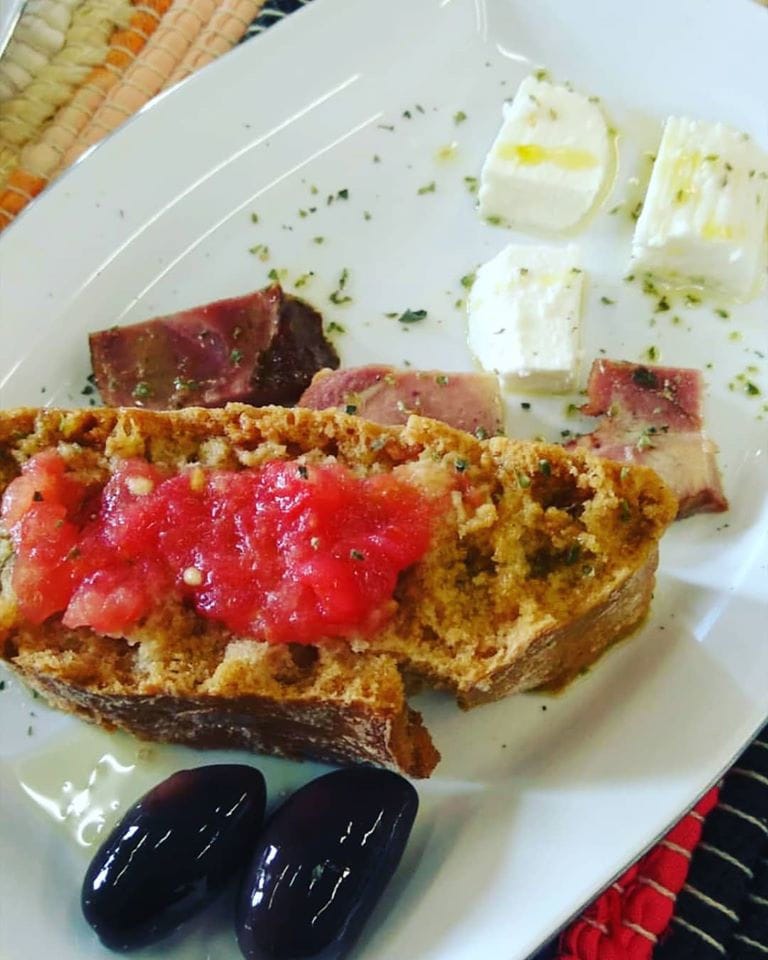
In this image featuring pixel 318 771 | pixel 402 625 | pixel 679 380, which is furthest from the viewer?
pixel 679 380

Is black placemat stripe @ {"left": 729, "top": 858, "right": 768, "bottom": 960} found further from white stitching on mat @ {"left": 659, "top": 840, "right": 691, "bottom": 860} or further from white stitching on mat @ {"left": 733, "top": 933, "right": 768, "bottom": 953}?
white stitching on mat @ {"left": 659, "top": 840, "right": 691, "bottom": 860}

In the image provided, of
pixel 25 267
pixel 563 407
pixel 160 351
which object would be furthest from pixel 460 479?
pixel 25 267

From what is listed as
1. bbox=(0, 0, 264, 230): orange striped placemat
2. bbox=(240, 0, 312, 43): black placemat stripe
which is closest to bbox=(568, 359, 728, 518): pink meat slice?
bbox=(240, 0, 312, 43): black placemat stripe

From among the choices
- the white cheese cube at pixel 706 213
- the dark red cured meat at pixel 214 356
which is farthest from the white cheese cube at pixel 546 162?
the dark red cured meat at pixel 214 356

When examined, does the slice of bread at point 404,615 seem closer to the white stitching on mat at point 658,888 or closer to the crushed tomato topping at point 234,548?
the crushed tomato topping at point 234,548

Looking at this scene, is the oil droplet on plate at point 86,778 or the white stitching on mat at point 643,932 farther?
the oil droplet on plate at point 86,778

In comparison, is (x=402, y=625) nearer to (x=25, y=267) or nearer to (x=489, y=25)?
(x=25, y=267)

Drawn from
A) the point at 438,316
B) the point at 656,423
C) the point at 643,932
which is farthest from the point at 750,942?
the point at 438,316
